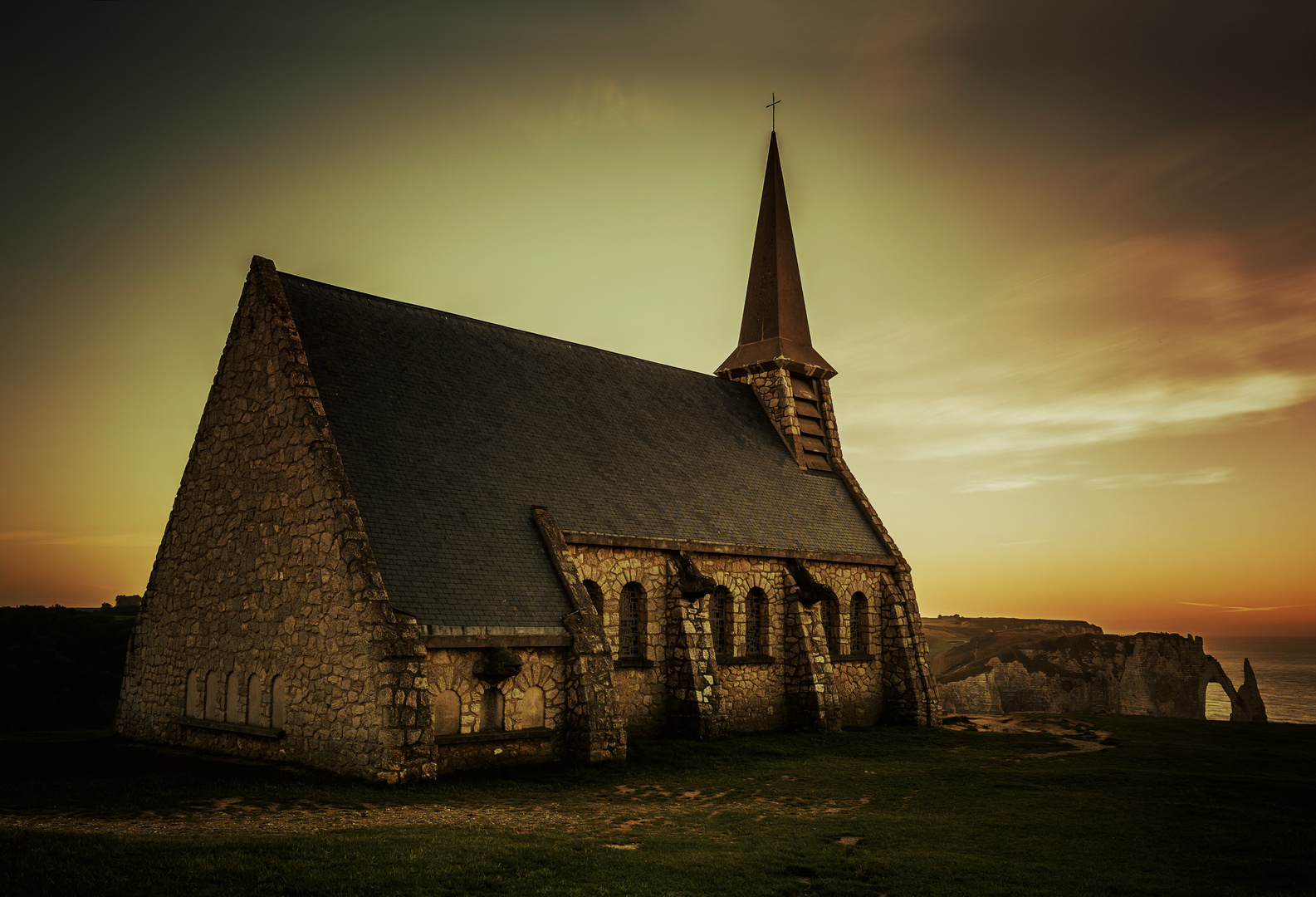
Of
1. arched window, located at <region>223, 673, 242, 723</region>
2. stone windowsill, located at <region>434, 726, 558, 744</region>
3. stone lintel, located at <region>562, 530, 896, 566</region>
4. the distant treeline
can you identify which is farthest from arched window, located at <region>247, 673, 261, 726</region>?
the distant treeline

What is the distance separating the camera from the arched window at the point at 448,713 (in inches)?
663

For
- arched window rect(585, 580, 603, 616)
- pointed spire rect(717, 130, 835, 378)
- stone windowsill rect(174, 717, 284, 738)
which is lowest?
stone windowsill rect(174, 717, 284, 738)

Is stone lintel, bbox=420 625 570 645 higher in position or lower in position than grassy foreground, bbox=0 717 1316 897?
higher

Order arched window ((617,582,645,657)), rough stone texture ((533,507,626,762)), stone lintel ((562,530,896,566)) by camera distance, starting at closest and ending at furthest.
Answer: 1. rough stone texture ((533,507,626,762))
2. stone lintel ((562,530,896,566))
3. arched window ((617,582,645,657))

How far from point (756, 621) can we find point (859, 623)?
533cm

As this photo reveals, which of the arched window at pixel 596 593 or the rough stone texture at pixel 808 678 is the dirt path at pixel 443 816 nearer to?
the arched window at pixel 596 593

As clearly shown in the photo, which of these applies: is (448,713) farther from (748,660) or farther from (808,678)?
(808,678)

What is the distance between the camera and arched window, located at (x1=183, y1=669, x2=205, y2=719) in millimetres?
19594

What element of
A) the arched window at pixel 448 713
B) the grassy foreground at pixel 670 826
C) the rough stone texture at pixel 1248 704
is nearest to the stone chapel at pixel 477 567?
the arched window at pixel 448 713

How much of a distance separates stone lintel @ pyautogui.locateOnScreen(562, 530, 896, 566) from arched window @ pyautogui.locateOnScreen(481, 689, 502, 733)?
15.3ft

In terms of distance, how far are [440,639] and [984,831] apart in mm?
9797

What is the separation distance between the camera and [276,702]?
17.8 meters

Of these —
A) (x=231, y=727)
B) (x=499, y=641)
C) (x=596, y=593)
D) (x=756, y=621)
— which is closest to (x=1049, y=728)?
(x=756, y=621)

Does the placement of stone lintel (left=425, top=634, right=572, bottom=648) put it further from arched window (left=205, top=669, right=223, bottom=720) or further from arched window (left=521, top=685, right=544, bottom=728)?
arched window (left=205, top=669, right=223, bottom=720)
